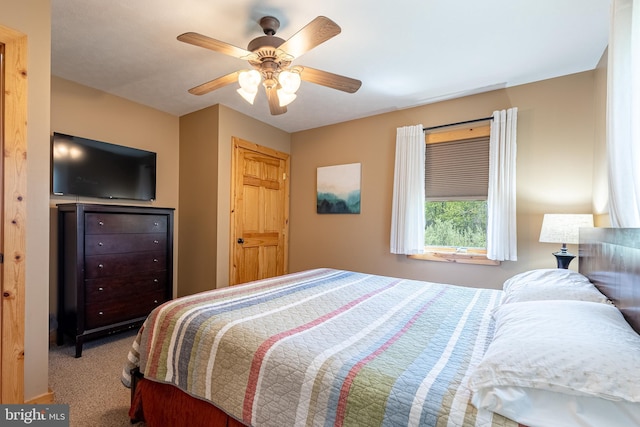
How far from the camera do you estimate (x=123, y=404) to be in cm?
183

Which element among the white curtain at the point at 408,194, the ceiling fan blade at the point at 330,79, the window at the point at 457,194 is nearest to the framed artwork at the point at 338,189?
the white curtain at the point at 408,194

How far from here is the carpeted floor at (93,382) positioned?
1706 mm

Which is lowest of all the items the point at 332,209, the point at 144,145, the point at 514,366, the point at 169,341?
the point at 169,341

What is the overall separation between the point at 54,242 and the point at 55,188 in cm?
52

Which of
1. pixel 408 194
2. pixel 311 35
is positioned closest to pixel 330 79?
pixel 311 35

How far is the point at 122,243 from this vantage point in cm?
267

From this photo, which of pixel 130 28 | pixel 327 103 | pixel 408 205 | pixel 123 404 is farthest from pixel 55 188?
pixel 408 205

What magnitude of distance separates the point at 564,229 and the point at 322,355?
7.53 ft

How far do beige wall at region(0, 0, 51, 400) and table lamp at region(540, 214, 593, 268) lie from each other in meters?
3.56

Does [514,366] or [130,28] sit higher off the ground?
[130,28]

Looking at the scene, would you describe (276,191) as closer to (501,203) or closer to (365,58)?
(365,58)

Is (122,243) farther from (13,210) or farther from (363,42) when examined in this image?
(363,42)

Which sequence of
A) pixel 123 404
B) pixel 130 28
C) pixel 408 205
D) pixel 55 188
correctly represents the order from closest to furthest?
pixel 123 404, pixel 130 28, pixel 55 188, pixel 408 205

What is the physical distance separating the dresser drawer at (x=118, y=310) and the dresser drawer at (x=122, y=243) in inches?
18.5
